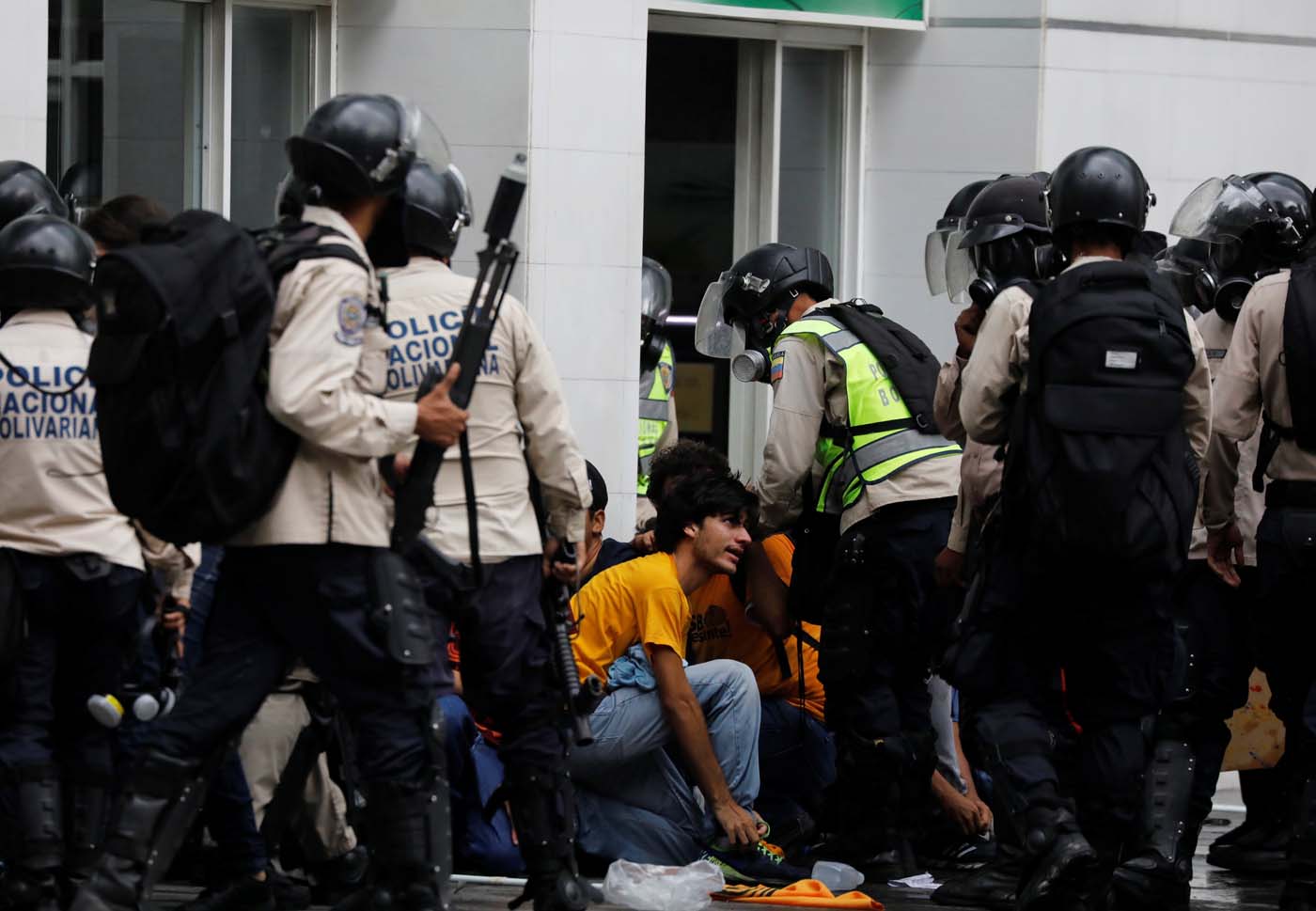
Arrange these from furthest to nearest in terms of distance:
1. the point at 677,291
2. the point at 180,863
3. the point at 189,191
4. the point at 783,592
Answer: the point at 677,291, the point at 189,191, the point at 783,592, the point at 180,863

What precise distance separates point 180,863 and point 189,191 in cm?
391

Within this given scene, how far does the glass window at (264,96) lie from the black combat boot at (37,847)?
4.47 m

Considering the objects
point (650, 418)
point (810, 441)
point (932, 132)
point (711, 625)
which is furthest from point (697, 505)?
point (932, 132)

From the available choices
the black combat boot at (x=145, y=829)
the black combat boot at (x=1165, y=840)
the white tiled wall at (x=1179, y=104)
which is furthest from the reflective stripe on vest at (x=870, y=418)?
the white tiled wall at (x=1179, y=104)

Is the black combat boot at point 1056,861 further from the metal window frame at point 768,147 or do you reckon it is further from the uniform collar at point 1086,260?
the metal window frame at point 768,147

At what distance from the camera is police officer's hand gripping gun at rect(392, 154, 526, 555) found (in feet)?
15.9

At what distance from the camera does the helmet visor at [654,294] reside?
9.98 m

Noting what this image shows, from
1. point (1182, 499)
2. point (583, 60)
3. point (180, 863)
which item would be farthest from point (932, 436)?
point (583, 60)

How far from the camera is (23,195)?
21.9ft

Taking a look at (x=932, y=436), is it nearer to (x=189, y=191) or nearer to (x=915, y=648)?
(x=915, y=648)

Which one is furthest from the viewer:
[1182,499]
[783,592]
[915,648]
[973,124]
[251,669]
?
[973,124]

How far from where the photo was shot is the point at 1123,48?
1085cm

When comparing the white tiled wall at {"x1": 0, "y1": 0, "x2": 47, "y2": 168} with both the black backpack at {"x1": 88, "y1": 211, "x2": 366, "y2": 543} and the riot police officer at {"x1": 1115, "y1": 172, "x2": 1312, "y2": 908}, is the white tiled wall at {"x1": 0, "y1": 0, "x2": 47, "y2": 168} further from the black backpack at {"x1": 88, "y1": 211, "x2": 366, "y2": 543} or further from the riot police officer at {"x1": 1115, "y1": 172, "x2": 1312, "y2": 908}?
the riot police officer at {"x1": 1115, "y1": 172, "x2": 1312, "y2": 908}

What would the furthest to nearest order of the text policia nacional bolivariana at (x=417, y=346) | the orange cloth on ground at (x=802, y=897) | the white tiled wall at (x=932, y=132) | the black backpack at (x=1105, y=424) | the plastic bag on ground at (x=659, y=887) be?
1. the white tiled wall at (x=932, y=132)
2. the orange cloth on ground at (x=802, y=897)
3. the plastic bag on ground at (x=659, y=887)
4. the black backpack at (x=1105, y=424)
5. the text policia nacional bolivariana at (x=417, y=346)
